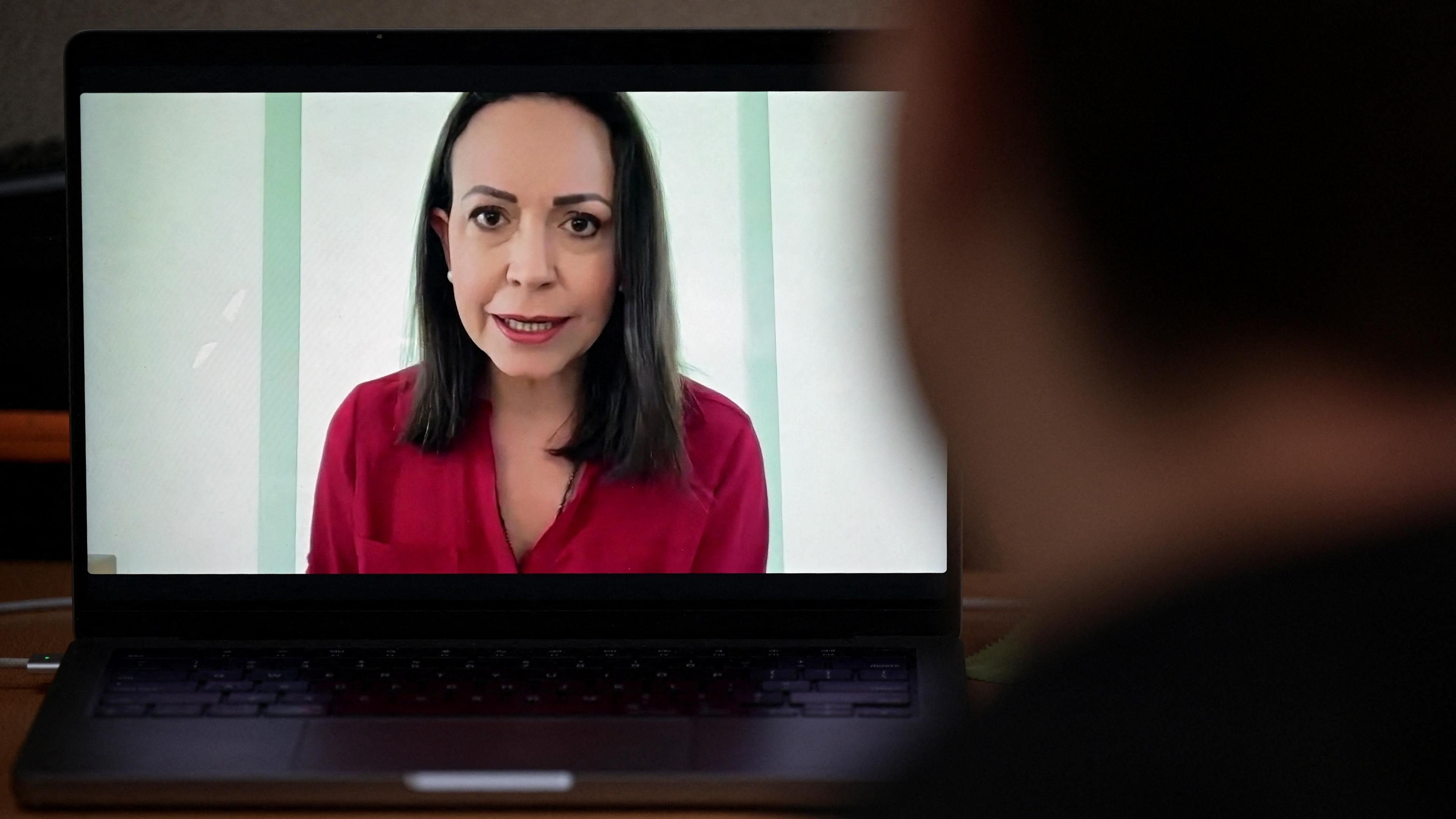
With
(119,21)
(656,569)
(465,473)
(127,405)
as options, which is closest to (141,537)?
(127,405)

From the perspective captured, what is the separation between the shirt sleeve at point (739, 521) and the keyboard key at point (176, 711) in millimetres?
257

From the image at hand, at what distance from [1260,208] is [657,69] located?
52cm

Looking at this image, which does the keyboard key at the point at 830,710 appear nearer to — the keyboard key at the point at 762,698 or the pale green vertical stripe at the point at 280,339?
the keyboard key at the point at 762,698

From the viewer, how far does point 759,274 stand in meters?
0.72

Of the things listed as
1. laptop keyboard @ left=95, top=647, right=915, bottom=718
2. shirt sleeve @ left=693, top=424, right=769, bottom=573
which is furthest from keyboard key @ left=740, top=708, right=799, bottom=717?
shirt sleeve @ left=693, top=424, right=769, bottom=573

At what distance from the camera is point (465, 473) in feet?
2.47

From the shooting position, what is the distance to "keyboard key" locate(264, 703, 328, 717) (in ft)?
2.11

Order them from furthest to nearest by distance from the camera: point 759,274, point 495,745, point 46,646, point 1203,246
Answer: point 46,646, point 759,274, point 495,745, point 1203,246

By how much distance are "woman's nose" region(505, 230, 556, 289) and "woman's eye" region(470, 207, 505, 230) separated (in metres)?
0.01

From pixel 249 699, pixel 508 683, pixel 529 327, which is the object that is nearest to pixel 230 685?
pixel 249 699

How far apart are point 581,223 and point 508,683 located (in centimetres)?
24

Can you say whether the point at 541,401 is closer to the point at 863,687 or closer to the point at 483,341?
the point at 483,341

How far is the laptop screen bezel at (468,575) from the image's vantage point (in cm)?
72

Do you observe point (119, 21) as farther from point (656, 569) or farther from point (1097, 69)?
point (1097, 69)
